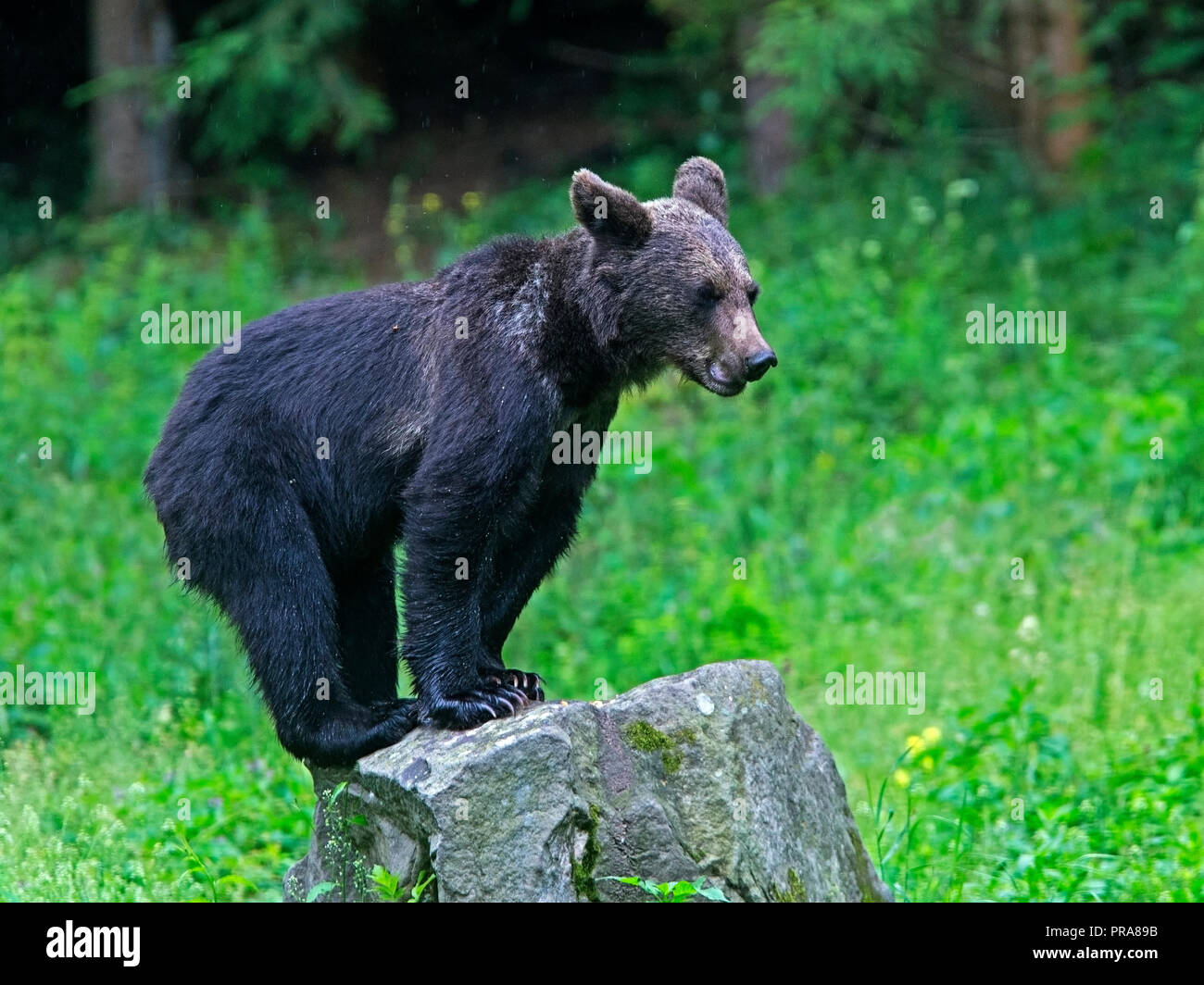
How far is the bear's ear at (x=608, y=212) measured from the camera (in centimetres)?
601

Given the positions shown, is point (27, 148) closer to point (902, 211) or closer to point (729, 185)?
point (729, 185)

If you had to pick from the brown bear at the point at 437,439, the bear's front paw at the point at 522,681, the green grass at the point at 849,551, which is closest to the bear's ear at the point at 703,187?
the brown bear at the point at 437,439

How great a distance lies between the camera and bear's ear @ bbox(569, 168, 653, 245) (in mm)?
6008

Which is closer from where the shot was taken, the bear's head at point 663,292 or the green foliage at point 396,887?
the green foliage at point 396,887

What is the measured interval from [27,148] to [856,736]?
14255 mm

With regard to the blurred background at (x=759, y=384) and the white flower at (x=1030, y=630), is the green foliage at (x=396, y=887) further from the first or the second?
the white flower at (x=1030, y=630)

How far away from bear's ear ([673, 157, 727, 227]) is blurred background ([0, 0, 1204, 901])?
2651mm

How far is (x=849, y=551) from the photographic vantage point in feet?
34.1

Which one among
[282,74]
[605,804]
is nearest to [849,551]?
[605,804]

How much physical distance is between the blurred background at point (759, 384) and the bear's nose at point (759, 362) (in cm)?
205

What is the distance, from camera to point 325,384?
20.3 ft

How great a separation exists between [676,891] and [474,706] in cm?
104
